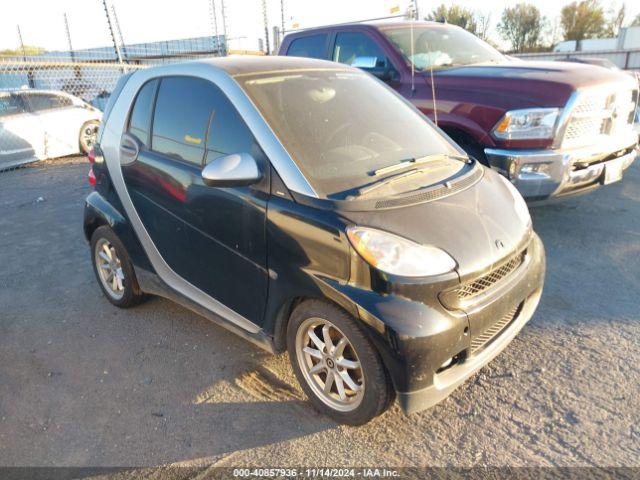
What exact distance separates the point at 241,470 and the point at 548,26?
A: 49.5m

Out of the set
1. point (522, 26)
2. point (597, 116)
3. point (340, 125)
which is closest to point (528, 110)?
point (597, 116)

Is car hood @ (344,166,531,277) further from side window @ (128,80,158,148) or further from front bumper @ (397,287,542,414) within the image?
side window @ (128,80,158,148)

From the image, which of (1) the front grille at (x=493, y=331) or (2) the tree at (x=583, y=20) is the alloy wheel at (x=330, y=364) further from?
(2) the tree at (x=583, y=20)

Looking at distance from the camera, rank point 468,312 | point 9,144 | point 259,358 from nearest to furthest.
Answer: point 468,312, point 259,358, point 9,144

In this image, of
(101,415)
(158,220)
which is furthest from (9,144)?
(101,415)

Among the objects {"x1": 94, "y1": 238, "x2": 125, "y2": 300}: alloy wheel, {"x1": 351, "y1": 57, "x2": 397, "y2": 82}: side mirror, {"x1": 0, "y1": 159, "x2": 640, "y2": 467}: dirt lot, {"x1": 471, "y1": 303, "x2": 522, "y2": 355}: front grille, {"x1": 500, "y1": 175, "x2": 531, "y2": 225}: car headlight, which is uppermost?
{"x1": 351, "y1": 57, "x2": 397, "y2": 82}: side mirror

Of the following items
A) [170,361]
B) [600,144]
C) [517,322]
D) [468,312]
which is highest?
[600,144]

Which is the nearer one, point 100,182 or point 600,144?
point 100,182

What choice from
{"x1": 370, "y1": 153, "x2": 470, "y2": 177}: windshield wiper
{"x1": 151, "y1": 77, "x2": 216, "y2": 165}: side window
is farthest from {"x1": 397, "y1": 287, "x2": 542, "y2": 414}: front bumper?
{"x1": 151, "y1": 77, "x2": 216, "y2": 165}: side window

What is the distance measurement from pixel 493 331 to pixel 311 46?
485 cm

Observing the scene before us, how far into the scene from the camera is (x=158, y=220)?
10.2 ft

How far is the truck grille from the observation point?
4.18 metres

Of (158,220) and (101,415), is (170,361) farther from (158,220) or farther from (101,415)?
(158,220)

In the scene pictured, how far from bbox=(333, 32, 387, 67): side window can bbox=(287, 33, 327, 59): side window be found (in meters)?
0.23
